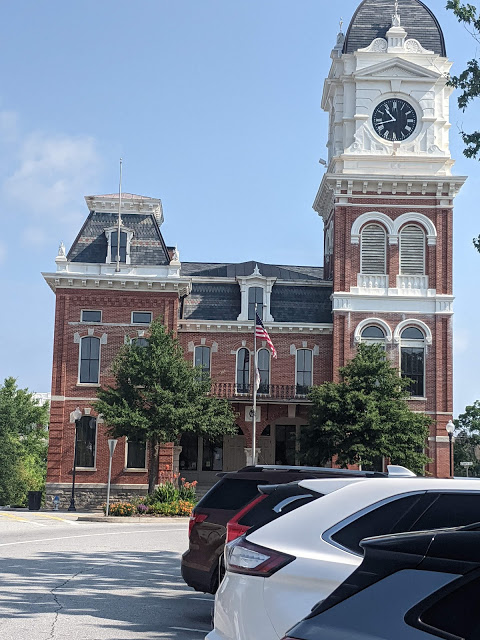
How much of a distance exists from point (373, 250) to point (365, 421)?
945 centimetres

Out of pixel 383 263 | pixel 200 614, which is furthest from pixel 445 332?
pixel 200 614

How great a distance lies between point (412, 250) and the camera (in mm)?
41812

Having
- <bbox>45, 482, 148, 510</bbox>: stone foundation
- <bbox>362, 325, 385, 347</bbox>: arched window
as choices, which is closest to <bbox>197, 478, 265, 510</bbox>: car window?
<bbox>45, 482, 148, 510</bbox>: stone foundation

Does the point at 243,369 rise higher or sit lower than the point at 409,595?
higher

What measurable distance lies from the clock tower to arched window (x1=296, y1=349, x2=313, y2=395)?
7.48ft

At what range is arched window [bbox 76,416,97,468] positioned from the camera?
134 feet

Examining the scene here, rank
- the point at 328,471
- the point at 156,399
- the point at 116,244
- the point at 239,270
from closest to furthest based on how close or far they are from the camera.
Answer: the point at 328,471 < the point at 156,399 < the point at 116,244 < the point at 239,270

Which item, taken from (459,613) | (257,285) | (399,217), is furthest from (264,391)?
(459,613)

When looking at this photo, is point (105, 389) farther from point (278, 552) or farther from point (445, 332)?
point (278, 552)

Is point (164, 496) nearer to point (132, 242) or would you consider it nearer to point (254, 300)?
point (254, 300)

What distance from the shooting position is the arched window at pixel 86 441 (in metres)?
40.7

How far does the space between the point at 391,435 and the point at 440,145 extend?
47.6ft

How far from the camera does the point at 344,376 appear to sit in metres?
38.0

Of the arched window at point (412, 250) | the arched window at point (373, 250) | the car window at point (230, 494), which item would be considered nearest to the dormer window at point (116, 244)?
the arched window at point (373, 250)
